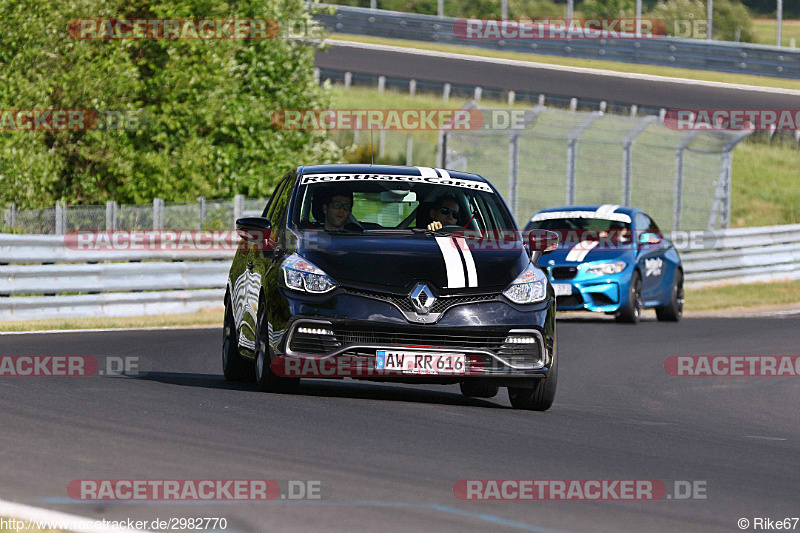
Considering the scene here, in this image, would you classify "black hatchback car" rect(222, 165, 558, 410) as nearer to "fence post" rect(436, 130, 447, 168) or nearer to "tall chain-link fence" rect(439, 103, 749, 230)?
"tall chain-link fence" rect(439, 103, 749, 230)

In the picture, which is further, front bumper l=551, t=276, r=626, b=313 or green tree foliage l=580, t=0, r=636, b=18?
green tree foliage l=580, t=0, r=636, b=18

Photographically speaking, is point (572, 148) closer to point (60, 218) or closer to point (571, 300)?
point (571, 300)

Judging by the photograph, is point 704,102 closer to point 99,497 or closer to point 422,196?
point 422,196

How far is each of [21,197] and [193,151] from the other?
321cm

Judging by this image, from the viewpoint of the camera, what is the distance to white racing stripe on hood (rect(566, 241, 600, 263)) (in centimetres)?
1923

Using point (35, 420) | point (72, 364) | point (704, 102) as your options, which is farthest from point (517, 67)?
point (35, 420)

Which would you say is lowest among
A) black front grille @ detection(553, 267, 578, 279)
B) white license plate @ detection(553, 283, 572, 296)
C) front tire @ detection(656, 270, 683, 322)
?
front tire @ detection(656, 270, 683, 322)

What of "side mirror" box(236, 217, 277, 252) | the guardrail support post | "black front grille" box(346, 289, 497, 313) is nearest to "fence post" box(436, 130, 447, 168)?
the guardrail support post

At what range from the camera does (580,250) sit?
63.6 ft

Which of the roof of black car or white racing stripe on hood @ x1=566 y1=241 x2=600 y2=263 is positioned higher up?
the roof of black car

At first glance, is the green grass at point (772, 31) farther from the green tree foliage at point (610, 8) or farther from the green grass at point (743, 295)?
the green grass at point (743, 295)

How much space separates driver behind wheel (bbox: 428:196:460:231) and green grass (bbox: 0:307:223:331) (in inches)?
295

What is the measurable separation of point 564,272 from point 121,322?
565 cm

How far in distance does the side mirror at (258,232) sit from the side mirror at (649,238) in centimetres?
1041
